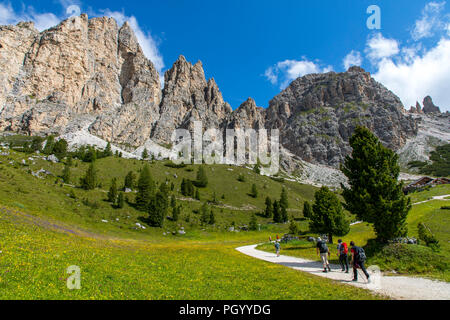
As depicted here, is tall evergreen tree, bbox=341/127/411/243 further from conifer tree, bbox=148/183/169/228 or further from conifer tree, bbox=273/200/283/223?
conifer tree, bbox=273/200/283/223

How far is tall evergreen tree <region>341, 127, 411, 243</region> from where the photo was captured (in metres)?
21.7

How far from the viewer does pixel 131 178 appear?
114562 mm

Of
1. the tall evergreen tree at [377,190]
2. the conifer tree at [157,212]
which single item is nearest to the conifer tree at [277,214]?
the conifer tree at [157,212]

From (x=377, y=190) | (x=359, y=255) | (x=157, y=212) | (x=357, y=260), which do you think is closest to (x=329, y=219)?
(x=377, y=190)

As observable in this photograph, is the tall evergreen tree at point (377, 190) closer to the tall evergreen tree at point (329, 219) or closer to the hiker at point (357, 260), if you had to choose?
the hiker at point (357, 260)

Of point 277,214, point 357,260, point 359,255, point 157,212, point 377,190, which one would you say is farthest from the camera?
point 277,214

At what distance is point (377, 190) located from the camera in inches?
898

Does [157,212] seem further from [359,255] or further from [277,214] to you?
[359,255]

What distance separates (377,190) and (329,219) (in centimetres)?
1894

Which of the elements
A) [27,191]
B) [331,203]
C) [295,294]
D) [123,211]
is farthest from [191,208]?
[295,294]

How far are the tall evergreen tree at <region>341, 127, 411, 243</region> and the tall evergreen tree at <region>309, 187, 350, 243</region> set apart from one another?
1659 cm

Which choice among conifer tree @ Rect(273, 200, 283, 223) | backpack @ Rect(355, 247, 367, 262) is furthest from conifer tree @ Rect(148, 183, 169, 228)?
backpack @ Rect(355, 247, 367, 262)
